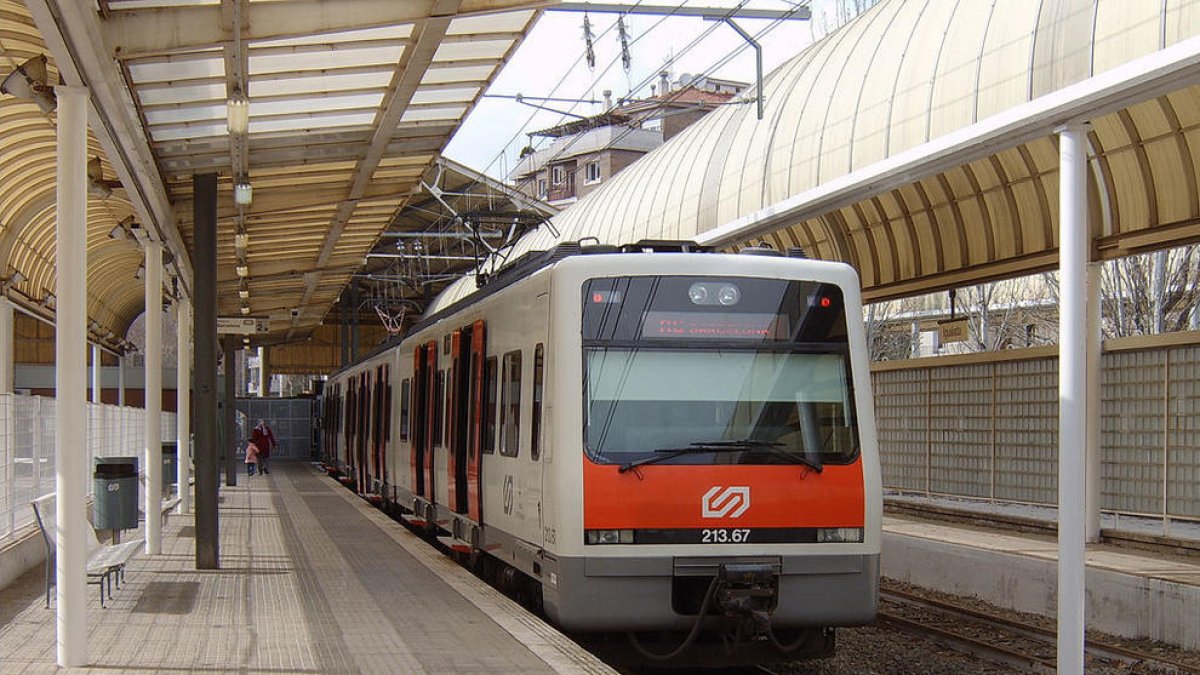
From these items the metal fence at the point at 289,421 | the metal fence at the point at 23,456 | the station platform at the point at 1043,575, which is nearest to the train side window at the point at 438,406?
the metal fence at the point at 23,456

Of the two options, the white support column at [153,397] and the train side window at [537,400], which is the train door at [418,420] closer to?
the white support column at [153,397]

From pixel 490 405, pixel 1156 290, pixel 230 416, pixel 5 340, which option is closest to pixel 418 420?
pixel 490 405

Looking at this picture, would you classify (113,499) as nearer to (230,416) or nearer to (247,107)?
(247,107)

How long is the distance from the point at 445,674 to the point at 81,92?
3.88 meters

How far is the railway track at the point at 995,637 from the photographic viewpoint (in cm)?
1016

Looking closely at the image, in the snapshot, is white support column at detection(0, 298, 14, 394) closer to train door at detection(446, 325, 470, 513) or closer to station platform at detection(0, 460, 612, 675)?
station platform at detection(0, 460, 612, 675)

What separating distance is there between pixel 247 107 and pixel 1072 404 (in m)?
6.59

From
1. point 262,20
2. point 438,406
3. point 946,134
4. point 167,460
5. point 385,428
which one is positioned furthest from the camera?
point 167,460

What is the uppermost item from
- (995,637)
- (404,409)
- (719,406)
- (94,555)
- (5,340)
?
(5,340)

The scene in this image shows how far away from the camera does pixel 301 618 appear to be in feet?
33.3

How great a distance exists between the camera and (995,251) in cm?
1563

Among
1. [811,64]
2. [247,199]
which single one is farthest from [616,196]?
[247,199]

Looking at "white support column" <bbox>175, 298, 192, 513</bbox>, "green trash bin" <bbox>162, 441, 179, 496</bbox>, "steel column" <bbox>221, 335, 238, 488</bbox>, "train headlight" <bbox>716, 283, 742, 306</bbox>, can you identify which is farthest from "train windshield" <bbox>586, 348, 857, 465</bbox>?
"steel column" <bbox>221, 335, 238, 488</bbox>

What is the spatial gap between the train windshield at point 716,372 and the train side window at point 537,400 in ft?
1.95
